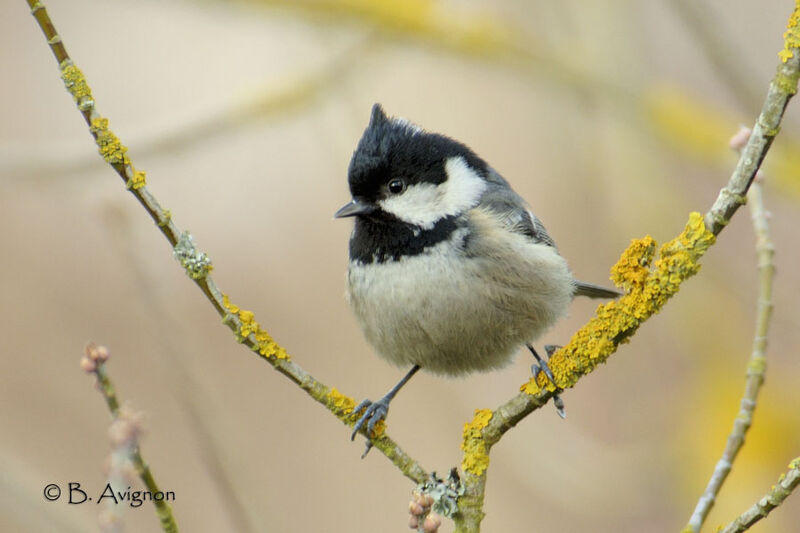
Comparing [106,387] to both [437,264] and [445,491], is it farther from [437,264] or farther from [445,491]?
[437,264]

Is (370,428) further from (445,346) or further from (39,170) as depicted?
(39,170)

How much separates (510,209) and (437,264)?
1.34 feet

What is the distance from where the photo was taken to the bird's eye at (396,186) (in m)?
2.82

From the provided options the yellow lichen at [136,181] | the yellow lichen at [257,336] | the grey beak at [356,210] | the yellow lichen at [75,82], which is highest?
the grey beak at [356,210]

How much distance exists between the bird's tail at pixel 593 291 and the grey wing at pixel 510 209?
7.3 inches

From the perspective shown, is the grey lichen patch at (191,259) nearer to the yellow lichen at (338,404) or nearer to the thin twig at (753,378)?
the yellow lichen at (338,404)

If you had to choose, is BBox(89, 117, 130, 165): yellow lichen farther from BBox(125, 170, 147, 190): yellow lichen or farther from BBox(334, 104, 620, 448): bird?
BBox(334, 104, 620, 448): bird

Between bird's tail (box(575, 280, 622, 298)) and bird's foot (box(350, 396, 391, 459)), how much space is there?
3.00 ft

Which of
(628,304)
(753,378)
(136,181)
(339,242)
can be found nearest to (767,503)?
(753,378)

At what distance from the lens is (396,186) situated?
2.83m

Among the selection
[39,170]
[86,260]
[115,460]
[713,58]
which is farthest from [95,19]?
[115,460]

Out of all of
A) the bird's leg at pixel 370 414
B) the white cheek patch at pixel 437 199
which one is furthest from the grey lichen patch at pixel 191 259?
the white cheek patch at pixel 437 199

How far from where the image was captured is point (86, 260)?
532 centimetres

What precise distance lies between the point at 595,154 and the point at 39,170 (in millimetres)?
2298
